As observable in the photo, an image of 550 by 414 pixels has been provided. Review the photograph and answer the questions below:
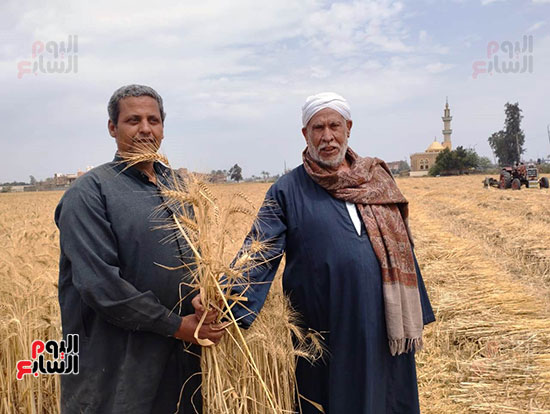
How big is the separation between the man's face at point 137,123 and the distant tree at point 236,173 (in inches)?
12.2

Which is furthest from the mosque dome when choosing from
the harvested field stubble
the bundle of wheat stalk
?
the bundle of wheat stalk

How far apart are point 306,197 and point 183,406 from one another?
3.31 feet

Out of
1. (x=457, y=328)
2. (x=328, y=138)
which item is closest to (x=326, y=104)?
(x=328, y=138)

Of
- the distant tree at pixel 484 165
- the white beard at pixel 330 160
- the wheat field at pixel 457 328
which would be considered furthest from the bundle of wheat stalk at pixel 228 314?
the distant tree at pixel 484 165

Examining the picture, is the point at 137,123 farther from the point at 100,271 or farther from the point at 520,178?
the point at 520,178

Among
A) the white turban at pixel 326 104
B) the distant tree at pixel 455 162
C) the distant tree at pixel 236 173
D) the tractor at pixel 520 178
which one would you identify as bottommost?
the distant tree at pixel 236 173

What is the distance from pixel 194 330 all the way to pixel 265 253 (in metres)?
0.52

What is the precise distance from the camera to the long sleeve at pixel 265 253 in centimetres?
169

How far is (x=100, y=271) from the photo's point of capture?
144 cm

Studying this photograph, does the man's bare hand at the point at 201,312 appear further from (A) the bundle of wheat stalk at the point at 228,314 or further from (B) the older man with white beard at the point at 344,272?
(B) the older man with white beard at the point at 344,272

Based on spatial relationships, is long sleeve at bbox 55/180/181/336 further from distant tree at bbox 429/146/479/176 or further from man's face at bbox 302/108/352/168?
distant tree at bbox 429/146/479/176

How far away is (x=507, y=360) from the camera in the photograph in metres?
2.89

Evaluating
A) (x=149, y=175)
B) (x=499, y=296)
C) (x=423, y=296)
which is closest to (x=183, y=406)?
(x=149, y=175)

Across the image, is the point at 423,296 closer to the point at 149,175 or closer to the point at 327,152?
the point at 327,152
